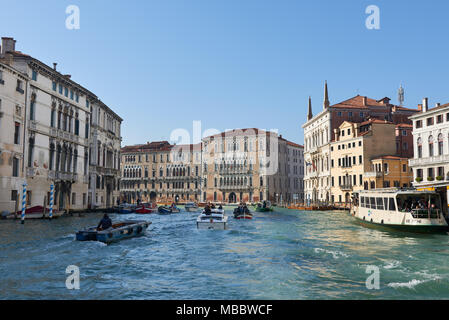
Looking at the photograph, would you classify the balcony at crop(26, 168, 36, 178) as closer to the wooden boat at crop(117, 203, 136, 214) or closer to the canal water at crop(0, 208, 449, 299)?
the canal water at crop(0, 208, 449, 299)

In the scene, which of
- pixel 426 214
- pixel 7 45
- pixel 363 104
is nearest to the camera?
pixel 426 214

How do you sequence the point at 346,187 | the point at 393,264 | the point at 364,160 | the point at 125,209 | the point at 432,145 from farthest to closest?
the point at 346,187 → the point at 364,160 → the point at 125,209 → the point at 432,145 → the point at 393,264

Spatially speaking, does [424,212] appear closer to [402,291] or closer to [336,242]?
[336,242]

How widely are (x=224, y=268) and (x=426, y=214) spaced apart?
13.9 m

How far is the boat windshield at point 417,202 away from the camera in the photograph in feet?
67.8

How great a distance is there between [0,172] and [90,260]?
18881 millimetres

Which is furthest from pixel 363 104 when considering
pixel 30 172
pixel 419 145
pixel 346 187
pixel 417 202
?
pixel 30 172

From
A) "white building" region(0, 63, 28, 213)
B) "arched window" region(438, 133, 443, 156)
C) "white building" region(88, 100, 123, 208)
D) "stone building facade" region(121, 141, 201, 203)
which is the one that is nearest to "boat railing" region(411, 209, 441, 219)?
"arched window" region(438, 133, 443, 156)

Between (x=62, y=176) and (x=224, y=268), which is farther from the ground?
(x=62, y=176)

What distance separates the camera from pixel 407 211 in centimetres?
2044

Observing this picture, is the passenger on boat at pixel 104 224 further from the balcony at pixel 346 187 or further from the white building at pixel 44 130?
the balcony at pixel 346 187

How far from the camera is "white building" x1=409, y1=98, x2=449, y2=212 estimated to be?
36.4 m

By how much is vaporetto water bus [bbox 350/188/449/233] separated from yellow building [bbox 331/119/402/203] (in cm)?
2789

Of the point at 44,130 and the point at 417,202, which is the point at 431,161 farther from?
the point at 44,130
